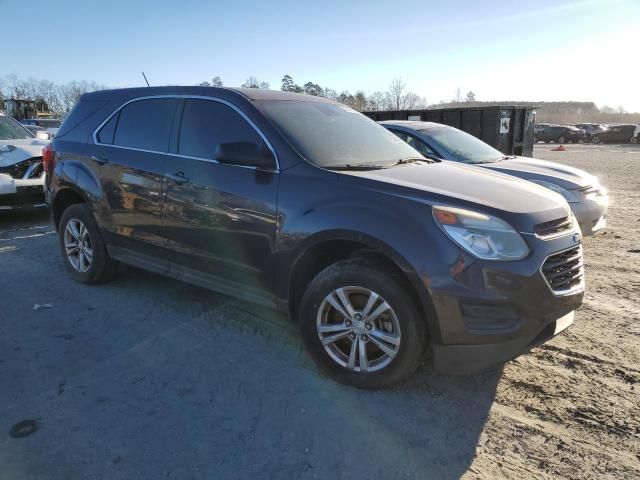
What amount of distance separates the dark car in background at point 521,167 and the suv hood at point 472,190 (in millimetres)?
2938

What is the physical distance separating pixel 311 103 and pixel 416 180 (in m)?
1.45

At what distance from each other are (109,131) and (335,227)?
2822mm

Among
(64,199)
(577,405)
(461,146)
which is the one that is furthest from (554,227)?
(64,199)

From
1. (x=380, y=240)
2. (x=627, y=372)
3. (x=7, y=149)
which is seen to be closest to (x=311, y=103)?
(x=380, y=240)

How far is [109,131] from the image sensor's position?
4668mm

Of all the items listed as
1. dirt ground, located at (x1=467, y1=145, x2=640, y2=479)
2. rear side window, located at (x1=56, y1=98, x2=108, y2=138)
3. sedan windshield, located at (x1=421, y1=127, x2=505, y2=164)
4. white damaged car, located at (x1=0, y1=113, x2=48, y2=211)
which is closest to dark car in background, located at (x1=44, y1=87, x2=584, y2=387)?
rear side window, located at (x1=56, y1=98, x2=108, y2=138)

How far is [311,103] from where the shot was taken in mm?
4211

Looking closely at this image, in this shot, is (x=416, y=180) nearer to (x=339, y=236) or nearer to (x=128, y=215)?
(x=339, y=236)

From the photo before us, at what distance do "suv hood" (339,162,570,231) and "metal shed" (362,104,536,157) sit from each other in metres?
7.34

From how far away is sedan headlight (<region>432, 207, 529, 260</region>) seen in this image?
2.71 meters

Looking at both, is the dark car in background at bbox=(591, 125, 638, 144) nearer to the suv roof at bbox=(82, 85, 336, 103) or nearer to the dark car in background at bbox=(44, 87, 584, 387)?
the dark car in background at bbox=(44, 87, 584, 387)

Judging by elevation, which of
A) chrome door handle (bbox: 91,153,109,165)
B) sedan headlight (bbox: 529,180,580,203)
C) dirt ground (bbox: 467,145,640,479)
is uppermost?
chrome door handle (bbox: 91,153,109,165)

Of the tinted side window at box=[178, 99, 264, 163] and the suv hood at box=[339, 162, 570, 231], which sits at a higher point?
the tinted side window at box=[178, 99, 264, 163]

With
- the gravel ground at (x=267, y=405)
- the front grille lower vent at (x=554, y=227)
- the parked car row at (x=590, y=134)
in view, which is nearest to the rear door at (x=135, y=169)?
the gravel ground at (x=267, y=405)
